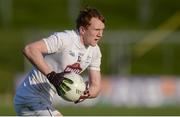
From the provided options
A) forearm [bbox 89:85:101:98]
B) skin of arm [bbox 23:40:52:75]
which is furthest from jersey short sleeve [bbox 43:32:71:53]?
forearm [bbox 89:85:101:98]

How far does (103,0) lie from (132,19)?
10.6 ft

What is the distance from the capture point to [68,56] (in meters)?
8.48

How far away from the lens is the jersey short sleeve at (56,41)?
820 centimetres

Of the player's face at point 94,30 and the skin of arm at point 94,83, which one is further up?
the player's face at point 94,30

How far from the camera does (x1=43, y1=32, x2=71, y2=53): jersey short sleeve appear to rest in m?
8.20

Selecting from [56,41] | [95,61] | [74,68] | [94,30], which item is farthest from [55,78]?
[95,61]

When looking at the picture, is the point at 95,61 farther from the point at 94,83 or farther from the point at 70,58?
the point at 70,58

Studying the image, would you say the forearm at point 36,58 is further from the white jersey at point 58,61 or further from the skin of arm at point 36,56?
the white jersey at point 58,61

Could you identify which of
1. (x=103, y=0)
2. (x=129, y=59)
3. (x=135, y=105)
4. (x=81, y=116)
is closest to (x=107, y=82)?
(x=135, y=105)

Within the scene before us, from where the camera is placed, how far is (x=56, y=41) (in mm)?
8289

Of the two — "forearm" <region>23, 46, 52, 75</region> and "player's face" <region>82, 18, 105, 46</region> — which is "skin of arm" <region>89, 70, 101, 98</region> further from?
"forearm" <region>23, 46, 52, 75</region>

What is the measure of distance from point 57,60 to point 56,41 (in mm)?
277

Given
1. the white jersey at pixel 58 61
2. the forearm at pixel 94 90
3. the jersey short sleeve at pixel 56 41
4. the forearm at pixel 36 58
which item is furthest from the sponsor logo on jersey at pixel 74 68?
the forearm at pixel 36 58

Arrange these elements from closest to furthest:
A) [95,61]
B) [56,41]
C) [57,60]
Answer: [56,41], [57,60], [95,61]
